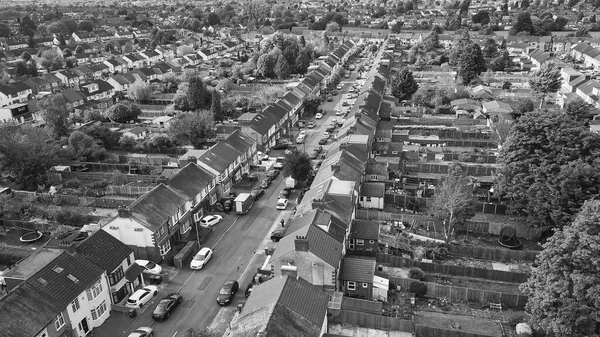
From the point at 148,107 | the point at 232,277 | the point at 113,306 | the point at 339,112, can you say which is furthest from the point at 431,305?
the point at 148,107

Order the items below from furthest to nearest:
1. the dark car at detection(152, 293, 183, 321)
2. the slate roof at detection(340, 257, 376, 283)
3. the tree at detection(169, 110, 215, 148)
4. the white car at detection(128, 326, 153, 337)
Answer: the tree at detection(169, 110, 215, 148) → the slate roof at detection(340, 257, 376, 283) → the dark car at detection(152, 293, 183, 321) → the white car at detection(128, 326, 153, 337)

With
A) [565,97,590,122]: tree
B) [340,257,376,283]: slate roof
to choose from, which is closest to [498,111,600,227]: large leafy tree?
[340,257,376,283]: slate roof

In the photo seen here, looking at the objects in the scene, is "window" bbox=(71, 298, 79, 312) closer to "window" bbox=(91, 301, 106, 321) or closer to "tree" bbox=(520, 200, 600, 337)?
"window" bbox=(91, 301, 106, 321)

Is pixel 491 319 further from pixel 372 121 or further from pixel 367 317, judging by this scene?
pixel 372 121

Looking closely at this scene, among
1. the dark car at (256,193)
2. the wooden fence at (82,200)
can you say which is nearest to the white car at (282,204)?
the dark car at (256,193)

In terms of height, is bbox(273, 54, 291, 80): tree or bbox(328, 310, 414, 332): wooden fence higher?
bbox(273, 54, 291, 80): tree

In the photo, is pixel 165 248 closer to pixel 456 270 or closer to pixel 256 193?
pixel 256 193

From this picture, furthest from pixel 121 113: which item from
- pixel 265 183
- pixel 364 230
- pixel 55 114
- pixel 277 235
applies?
pixel 364 230
